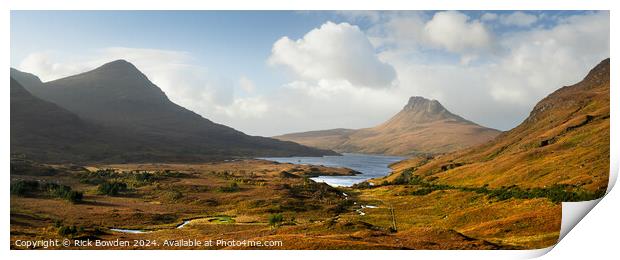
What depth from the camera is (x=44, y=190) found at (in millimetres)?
78125

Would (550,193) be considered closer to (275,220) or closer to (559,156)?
(559,156)

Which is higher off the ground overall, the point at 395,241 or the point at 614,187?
the point at 614,187

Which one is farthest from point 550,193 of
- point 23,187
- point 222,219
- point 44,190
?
point 23,187

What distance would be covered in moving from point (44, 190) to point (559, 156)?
92557 mm

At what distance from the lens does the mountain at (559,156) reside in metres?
68.5

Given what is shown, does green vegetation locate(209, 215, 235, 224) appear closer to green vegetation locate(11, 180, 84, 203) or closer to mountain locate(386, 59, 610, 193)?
green vegetation locate(11, 180, 84, 203)

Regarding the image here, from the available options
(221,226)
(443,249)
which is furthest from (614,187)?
(221,226)

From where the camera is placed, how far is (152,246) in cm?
4281

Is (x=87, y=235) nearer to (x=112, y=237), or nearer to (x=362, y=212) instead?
(x=112, y=237)

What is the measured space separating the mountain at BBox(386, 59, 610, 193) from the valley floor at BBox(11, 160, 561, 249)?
991 centimetres

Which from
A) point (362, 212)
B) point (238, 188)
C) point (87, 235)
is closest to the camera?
point (87, 235)

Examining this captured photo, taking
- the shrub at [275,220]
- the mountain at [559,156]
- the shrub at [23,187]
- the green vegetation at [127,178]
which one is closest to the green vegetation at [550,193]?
the mountain at [559,156]

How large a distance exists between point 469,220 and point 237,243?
34203 millimetres

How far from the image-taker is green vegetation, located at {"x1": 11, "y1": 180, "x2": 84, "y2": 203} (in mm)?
72938
